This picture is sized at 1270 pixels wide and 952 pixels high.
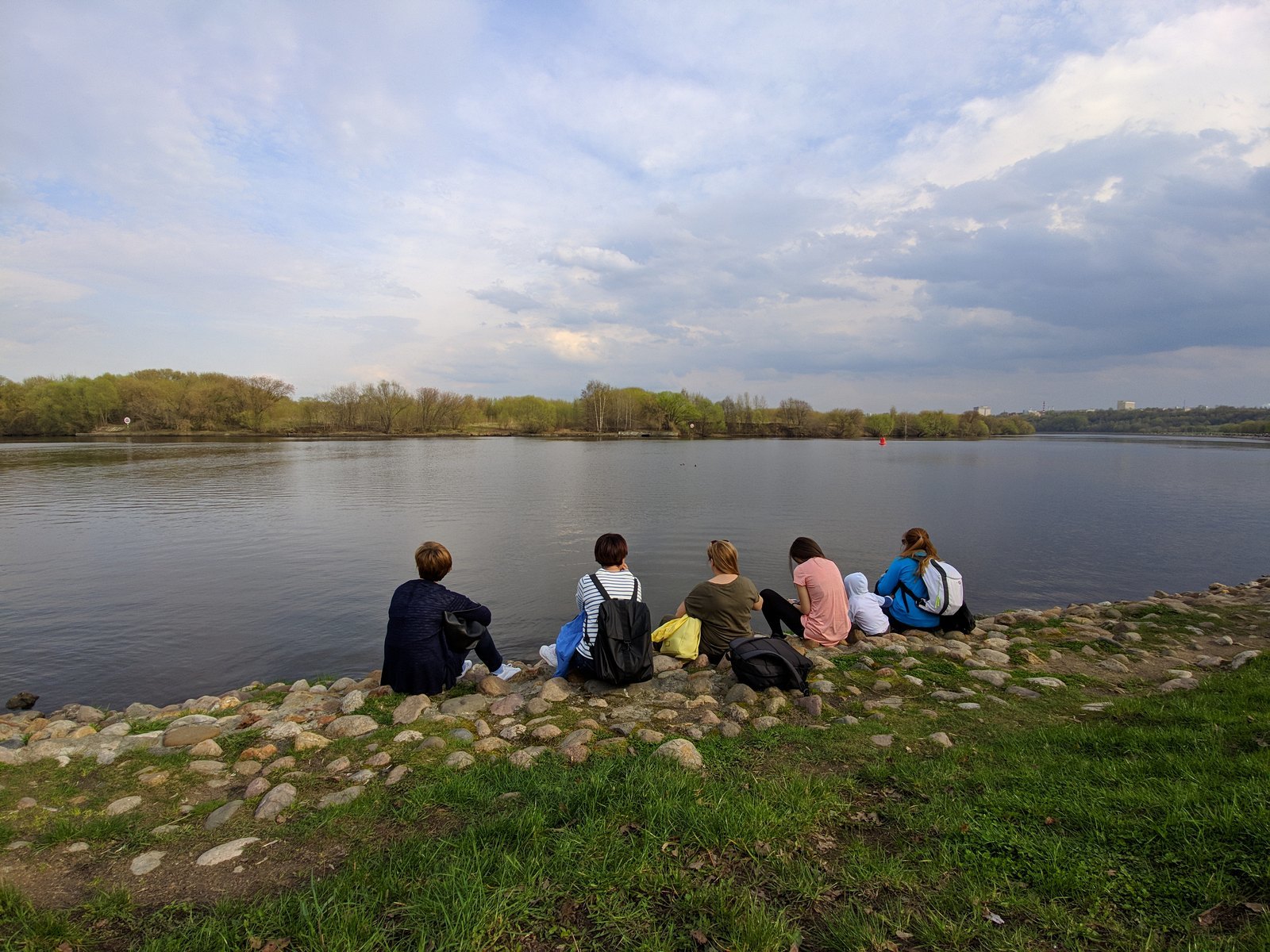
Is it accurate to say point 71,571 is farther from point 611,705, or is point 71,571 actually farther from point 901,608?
point 901,608

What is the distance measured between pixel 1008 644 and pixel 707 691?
491 centimetres

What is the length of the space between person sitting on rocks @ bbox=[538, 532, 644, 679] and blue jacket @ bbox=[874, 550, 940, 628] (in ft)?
16.0

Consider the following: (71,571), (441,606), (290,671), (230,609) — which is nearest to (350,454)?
(71,571)

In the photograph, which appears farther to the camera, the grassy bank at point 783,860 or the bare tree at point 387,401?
the bare tree at point 387,401

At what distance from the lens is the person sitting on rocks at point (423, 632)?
21.4 feet

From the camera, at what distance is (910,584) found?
9344 mm

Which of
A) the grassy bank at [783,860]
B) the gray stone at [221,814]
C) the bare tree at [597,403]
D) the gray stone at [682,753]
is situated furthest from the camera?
the bare tree at [597,403]

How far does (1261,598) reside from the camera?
37.5 ft

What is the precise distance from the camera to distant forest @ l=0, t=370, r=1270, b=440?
4279 inches

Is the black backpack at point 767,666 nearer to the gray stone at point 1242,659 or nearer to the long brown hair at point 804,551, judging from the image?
the long brown hair at point 804,551

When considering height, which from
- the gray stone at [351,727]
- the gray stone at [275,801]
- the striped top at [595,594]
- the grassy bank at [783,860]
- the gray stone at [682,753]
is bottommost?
the gray stone at [351,727]

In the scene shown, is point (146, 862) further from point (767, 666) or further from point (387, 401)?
point (387, 401)

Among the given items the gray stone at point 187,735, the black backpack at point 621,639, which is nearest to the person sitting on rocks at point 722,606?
the black backpack at point 621,639

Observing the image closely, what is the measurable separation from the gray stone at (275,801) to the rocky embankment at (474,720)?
0.01 metres
